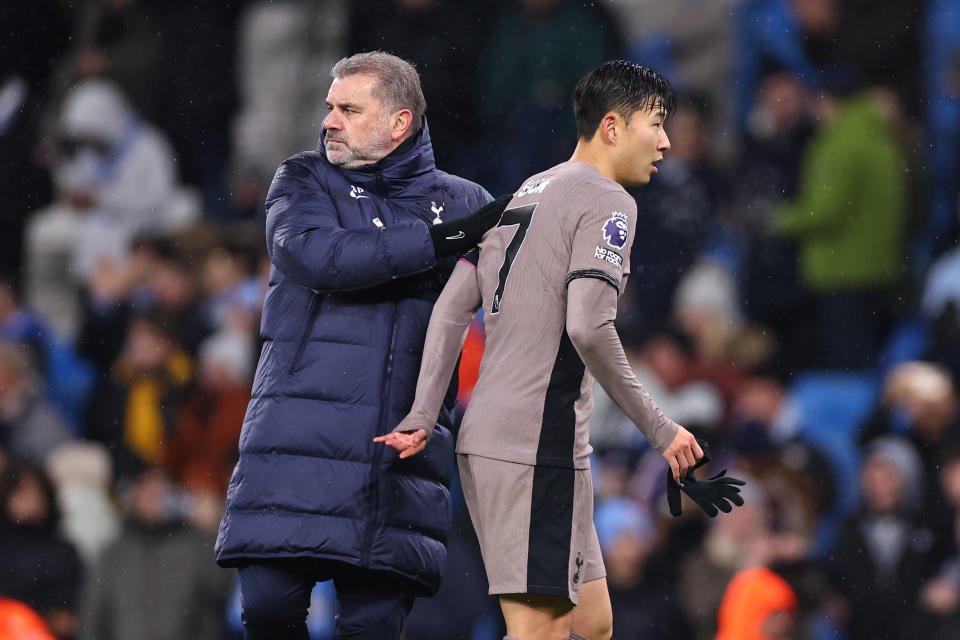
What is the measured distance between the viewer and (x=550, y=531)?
3.58 meters

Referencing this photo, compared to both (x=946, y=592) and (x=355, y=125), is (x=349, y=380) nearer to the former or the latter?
(x=355, y=125)

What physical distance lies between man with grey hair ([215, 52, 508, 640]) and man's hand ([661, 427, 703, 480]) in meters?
0.67

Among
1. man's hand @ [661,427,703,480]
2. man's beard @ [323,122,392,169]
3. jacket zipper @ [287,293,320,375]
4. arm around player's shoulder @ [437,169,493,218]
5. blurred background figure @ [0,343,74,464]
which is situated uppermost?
man's beard @ [323,122,392,169]

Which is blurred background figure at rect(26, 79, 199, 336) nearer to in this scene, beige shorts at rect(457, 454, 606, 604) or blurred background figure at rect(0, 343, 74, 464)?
blurred background figure at rect(0, 343, 74, 464)

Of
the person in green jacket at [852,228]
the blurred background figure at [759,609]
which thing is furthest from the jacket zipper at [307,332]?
the person in green jacket at [852,228]

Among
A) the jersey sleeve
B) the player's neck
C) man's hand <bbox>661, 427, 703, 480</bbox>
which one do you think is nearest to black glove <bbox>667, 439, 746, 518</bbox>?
man's hand <bbox>661, 427, 703, 480</bbox>

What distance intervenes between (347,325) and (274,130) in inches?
260

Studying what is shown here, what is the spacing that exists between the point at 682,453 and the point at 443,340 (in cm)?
63

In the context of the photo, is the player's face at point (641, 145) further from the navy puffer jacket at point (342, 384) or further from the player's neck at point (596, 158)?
the navy puffer jacket at point (342, 384)

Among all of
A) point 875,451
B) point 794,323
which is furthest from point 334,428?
point 794,323

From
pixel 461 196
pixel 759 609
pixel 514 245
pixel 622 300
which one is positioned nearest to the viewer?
pixel 514 245

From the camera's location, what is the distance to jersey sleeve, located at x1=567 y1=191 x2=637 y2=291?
353cm

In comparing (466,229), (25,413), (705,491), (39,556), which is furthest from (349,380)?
(25,413)

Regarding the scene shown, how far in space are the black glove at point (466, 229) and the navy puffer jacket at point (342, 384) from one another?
3cm
